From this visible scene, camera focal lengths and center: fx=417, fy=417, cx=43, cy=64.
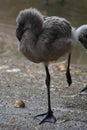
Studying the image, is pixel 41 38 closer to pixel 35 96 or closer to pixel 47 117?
pixel 47 117

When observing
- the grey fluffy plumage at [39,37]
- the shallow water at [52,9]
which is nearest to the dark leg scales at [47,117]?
the grey fluffy plumage at [39,37]

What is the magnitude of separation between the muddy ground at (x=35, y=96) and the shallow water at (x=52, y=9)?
307 centimetres

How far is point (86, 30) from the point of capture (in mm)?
5004

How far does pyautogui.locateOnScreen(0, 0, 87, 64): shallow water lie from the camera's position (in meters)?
10.4

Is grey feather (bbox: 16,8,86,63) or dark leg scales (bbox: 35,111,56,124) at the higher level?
grey feather (bbox: 16,8,86,63)

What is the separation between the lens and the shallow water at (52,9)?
34.0ft

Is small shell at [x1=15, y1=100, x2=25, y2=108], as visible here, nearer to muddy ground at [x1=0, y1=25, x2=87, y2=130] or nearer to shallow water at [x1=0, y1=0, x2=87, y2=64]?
muddy ground at [x1=0, y1=25, x2=87, y2=130]

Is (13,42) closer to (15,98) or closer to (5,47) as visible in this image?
(5,47)

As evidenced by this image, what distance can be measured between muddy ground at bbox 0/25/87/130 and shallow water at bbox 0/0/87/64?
3.07 metres

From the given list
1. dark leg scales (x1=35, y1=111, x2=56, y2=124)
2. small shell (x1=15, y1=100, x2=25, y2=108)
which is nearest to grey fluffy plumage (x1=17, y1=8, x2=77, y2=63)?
dark leg scales (x1=35, y1=111, x2=56, y2=124)

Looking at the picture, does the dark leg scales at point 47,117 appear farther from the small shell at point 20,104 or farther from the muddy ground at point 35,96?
the small shell at point 20,104

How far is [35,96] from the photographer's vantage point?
5129mm

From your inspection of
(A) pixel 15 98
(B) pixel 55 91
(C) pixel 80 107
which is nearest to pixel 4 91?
(A) pixel 15 98

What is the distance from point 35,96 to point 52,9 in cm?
684
